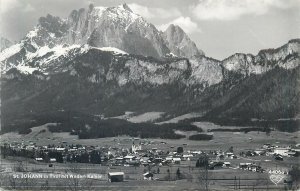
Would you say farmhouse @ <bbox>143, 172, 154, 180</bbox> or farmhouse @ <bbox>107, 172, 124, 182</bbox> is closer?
farmhouse @ <bbox>107, 172, 124, 182</bbox>

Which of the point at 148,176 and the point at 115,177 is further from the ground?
the point at 115,177

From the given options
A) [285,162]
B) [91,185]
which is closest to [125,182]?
[91,185]

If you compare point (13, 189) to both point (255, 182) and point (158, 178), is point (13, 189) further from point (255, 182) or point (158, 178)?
point (255, 182)

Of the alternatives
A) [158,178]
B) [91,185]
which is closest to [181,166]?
[158,178]

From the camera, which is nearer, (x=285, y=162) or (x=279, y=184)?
(x=279, y=184)

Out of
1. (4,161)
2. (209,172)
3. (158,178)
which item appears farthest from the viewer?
(4,161)

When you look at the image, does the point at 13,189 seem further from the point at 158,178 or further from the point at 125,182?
the point at 158,178

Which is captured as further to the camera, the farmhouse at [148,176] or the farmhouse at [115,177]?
the farmhouse at [148,176]

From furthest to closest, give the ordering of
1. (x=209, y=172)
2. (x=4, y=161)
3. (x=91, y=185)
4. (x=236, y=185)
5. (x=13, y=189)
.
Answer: (x=4, y=161) < (x=209, y=172) < (x=236, y=185) < (x=91, y=185) < (x=13, y=189)

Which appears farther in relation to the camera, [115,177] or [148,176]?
[148,176]
